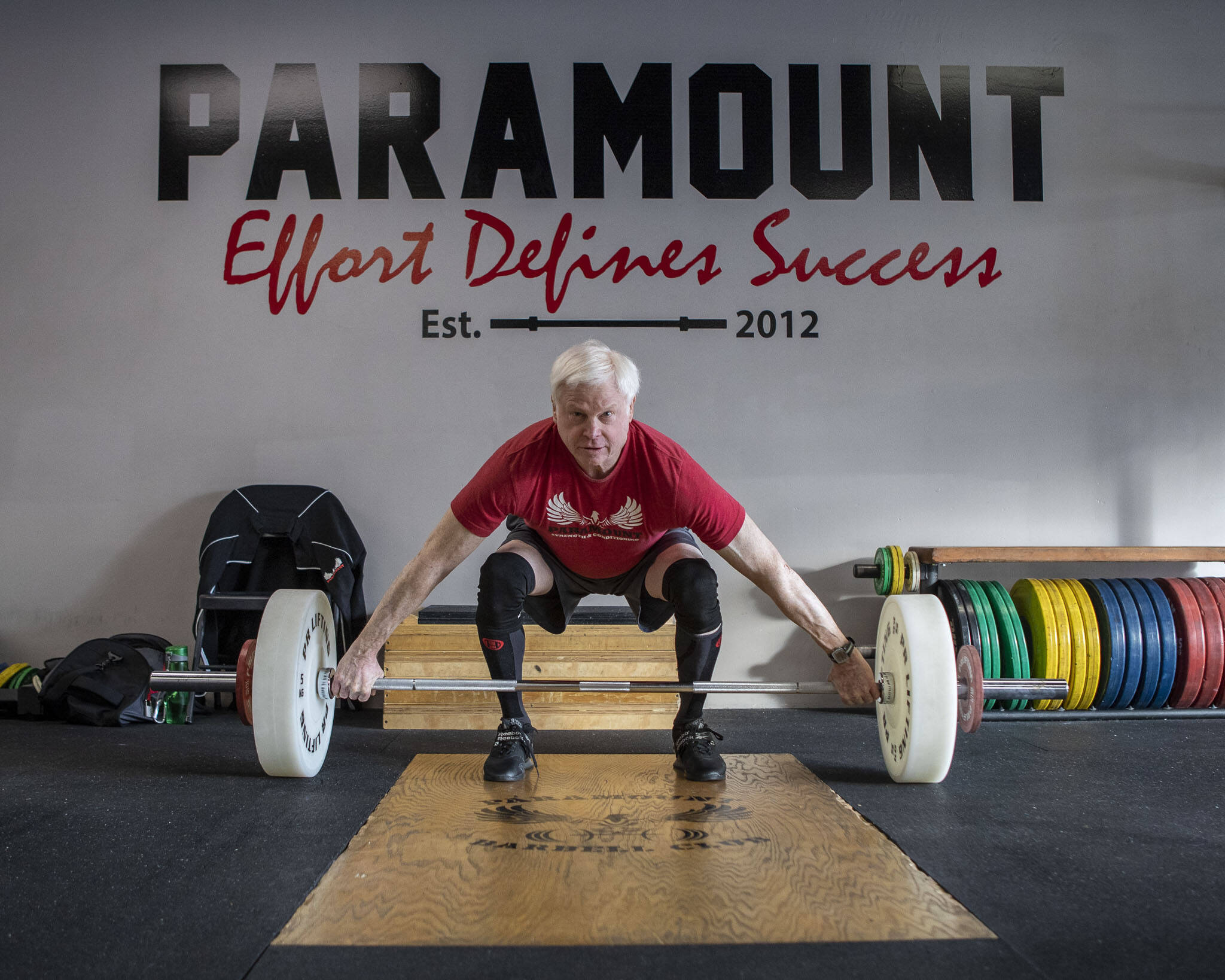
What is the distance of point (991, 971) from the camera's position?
41.6 inches

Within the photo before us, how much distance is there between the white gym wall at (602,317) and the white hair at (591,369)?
4.70ft

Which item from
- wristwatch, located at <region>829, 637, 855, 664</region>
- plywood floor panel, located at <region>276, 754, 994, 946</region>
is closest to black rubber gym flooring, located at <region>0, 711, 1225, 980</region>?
plywood floor panel, located at <region>276, 754, 994, 946</region>

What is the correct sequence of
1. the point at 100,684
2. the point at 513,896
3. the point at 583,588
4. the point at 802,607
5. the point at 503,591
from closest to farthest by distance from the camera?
the point at 513,896
the point at 802,607
the point at 503,591
the point at 583,588
the point at 100,684

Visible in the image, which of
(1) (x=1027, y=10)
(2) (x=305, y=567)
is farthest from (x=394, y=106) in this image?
(1) (x=1027, y=10)

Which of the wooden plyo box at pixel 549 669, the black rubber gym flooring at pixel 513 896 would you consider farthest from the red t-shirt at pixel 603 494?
the wooden plyo box at pixel 549 669

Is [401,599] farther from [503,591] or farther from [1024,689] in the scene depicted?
[1024,689]

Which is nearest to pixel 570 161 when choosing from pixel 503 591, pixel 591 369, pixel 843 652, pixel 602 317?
pixel 602 317

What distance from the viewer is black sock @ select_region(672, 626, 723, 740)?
198 cm

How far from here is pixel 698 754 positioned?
1.96 meters

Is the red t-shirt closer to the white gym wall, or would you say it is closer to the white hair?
the white hair

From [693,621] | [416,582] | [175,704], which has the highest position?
[416,582]

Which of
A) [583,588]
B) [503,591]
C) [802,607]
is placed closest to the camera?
[802,607]

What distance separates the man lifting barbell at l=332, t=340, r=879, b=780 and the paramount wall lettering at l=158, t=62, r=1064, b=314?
4.96 ft

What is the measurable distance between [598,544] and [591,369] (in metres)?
0.45
